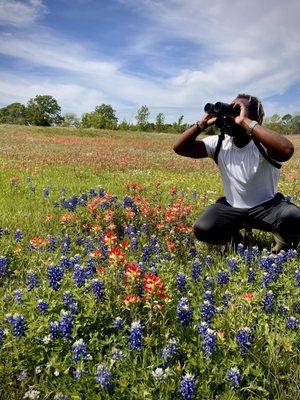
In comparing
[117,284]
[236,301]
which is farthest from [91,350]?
[236,301]

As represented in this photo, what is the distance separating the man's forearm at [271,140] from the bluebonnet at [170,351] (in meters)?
2.71

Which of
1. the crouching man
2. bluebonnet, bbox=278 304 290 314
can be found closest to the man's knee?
the crouching man

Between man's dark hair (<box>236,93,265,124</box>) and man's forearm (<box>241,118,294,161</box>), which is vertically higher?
man's dark hair (<box>236,93,265,124</box>)

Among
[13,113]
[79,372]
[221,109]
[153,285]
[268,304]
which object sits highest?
[221,109]

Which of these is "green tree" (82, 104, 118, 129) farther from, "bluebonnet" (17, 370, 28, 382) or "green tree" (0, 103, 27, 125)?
"bluebonnet" (17, 370, 28, 382)

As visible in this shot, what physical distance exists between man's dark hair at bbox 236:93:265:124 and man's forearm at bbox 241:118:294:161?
1.03ft

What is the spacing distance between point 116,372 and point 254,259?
8.63 feet

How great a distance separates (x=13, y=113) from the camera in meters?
124

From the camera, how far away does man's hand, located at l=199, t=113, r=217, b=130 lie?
5.51m

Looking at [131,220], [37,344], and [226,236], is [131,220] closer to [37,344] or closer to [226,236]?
[226,236]

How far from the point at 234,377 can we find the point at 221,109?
3133 millimetres

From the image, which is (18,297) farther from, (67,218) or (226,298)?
(67,218)

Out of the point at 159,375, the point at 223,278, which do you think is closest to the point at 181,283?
the point at 223,278

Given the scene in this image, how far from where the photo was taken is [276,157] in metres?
5.27
